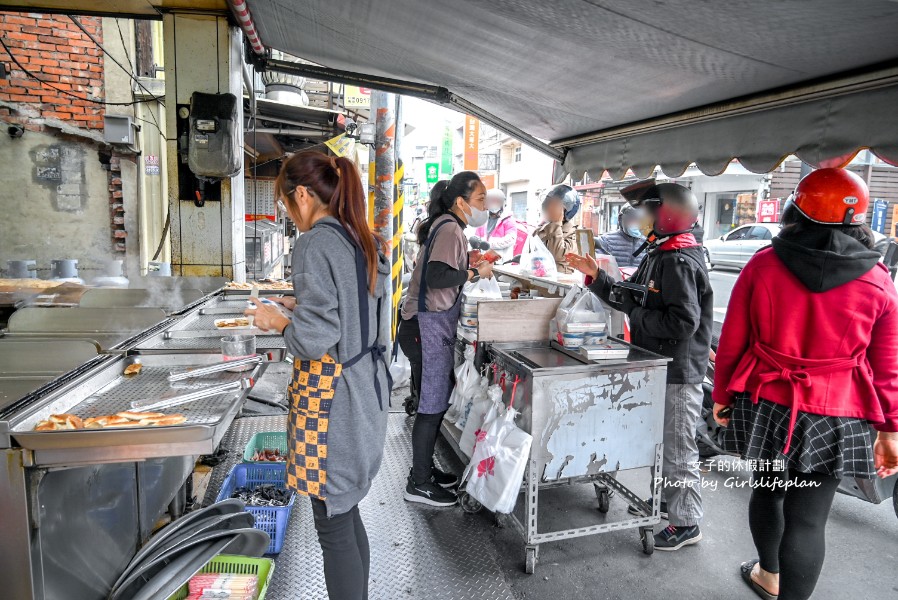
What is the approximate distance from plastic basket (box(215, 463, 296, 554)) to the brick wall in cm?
682

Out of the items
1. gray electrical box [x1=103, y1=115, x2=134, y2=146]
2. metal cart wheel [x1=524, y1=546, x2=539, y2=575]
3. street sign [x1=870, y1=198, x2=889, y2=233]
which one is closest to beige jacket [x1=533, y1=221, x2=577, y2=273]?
metal cart wheel [x1=524, y1=546, x2=539, y2=575]

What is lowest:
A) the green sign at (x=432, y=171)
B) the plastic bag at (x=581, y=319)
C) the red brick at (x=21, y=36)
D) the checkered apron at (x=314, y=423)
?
the checkered apron at (x=314, y=423)

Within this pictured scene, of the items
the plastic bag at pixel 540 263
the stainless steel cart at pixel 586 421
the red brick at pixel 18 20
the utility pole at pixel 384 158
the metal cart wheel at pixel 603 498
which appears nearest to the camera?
the stainless steel cart at pixel 586 421

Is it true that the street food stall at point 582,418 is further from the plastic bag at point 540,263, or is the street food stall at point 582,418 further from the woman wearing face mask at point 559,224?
the woman wearing face mask at point 559,224

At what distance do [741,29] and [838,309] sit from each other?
1.09m

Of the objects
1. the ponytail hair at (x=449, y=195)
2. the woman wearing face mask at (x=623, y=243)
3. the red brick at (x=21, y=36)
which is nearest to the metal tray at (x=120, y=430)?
the ponytail hair at (x=449, y=195)

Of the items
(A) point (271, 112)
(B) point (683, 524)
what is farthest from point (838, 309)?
(A) point (271, 112)

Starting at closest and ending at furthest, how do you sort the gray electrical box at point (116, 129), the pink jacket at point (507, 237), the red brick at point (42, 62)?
1. the pink jacket at point (507, 237)
2. the red brick at point (42, 62)
3. the gray electrical box at point (116, 129)

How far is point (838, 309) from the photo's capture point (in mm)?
2078

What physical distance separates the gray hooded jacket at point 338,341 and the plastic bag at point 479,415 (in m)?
1.03

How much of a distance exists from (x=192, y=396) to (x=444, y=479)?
6.62ft

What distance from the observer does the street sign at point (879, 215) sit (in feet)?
47.5

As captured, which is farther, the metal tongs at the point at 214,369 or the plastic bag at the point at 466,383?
the plastic bag at the point at 466,383

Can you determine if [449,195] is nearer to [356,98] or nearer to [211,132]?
[211,132]
